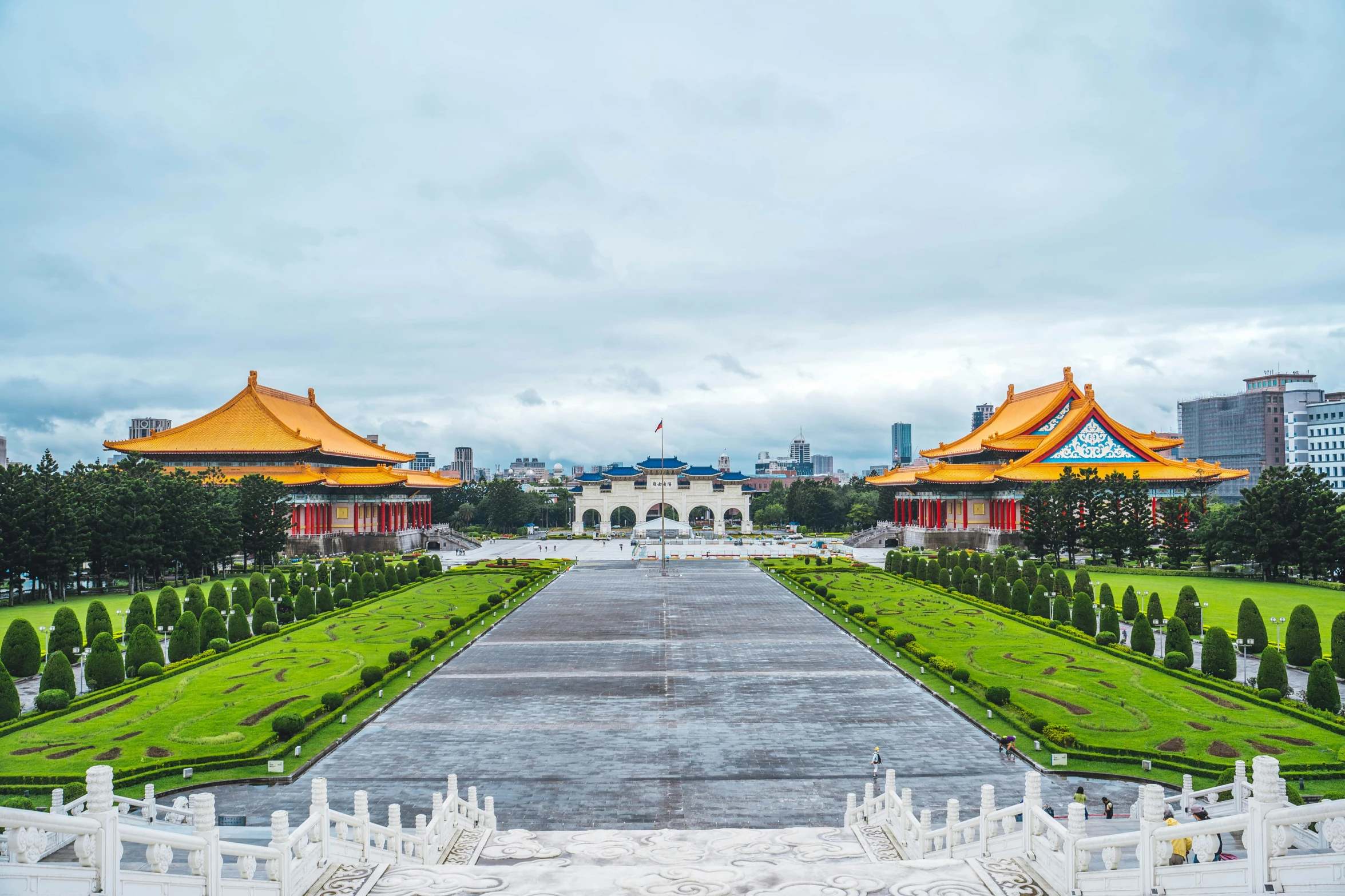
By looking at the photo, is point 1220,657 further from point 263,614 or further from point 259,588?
point 259,588

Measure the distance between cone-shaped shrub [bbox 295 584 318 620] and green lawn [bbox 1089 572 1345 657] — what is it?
104 feet

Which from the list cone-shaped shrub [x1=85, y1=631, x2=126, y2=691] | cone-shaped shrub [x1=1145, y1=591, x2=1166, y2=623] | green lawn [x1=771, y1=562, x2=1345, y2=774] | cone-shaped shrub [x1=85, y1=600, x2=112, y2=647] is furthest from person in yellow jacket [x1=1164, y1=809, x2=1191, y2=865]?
cone-shaped shrub [x1=85, y1=600, x2=112, y2=647]

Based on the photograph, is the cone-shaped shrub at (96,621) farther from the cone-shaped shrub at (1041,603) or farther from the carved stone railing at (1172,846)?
the cone-shaped shrub at (1041,603)

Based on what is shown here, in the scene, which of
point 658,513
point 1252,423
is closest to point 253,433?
point 658,513

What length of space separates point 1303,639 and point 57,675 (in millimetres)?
31988

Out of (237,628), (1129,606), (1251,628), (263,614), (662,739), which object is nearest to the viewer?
(662,739)

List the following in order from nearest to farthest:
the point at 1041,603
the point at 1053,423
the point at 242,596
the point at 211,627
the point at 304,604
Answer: the point at 211,627 → the point at 242,596 → the point at 1041,603 → the point at 304,604 → the point at 1053,423

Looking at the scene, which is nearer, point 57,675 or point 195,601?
point 57,675

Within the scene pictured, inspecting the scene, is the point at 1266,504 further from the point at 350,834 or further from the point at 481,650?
the point at 350,834

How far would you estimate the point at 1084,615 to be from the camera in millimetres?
33562

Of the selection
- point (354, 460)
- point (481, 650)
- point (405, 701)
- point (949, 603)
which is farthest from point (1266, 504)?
point (354, 460)

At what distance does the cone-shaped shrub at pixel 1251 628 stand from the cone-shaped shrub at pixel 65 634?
33.3m

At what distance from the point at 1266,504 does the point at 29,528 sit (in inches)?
2110

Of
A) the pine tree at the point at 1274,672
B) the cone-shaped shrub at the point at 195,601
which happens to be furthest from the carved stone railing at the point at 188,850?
the cone-shaped shrub at the point at 195,601
